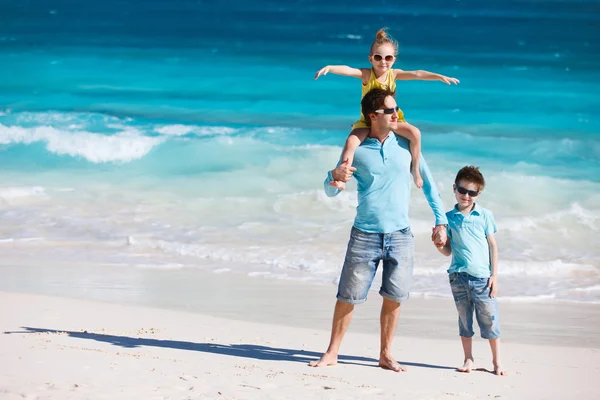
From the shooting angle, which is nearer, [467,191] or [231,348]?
[467,191]

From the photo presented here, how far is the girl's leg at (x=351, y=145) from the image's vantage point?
15.6ft

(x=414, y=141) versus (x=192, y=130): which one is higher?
(x=192, y=130)

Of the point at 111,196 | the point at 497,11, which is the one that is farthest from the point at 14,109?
the point at 497,11

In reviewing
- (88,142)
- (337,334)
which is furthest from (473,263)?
(88,142)

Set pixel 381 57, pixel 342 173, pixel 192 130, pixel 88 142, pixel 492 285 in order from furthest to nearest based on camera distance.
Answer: pixel 192 130 → pixel 88 142 → pixel 381 57 → pixel 492 285 → pixel 342 173

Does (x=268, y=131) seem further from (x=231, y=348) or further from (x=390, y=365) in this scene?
(x=390, y=365)

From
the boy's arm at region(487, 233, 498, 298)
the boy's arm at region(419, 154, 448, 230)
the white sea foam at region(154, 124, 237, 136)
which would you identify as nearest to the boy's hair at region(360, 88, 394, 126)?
the boy's arm at region(419, 154, 448, 230)

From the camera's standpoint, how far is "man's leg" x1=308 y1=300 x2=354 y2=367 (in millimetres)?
4949

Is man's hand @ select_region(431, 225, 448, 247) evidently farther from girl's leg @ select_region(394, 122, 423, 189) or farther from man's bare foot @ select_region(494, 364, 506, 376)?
man's bare foot @ select_region(494, 364, 506, 376)

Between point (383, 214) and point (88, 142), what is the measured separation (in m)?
11.4

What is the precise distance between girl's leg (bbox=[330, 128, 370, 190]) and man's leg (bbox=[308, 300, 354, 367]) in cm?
65

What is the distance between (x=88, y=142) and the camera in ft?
51.1

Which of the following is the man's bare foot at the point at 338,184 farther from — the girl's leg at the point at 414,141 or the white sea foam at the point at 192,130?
the white sea foam at the point at 192,130

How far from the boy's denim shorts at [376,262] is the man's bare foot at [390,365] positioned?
0.30m
